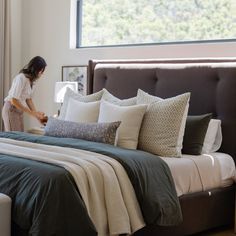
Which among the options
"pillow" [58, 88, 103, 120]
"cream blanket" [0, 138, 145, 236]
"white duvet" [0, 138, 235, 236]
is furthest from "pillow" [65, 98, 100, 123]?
"cream blanket" [0, 138, 145, 236]

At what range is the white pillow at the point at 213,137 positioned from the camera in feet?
13.4

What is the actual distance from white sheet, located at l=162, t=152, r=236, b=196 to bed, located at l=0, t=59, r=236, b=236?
61 millimetres

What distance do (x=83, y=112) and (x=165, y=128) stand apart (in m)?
0.86

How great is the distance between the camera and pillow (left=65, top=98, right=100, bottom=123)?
14.1 feet

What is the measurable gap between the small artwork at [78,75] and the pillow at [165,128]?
199cm

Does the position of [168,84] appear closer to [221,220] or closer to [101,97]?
[101,97]

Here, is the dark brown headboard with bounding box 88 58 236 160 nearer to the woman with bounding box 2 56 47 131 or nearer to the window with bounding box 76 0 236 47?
the window with bounding box 76 0 236 47

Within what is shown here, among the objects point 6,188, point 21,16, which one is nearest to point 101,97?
point 6,188

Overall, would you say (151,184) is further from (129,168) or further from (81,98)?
(81,98)

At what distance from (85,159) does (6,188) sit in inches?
20.9

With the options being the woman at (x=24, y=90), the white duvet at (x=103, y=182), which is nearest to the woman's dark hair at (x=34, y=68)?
the woman at (x=24, y=90)

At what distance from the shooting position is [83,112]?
4.36 meters

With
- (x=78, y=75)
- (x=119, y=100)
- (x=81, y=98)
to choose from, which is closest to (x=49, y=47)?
(x=78, y=75)

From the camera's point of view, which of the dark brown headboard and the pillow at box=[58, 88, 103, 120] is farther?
the pillow at box=[58, 88, 103, 120]
